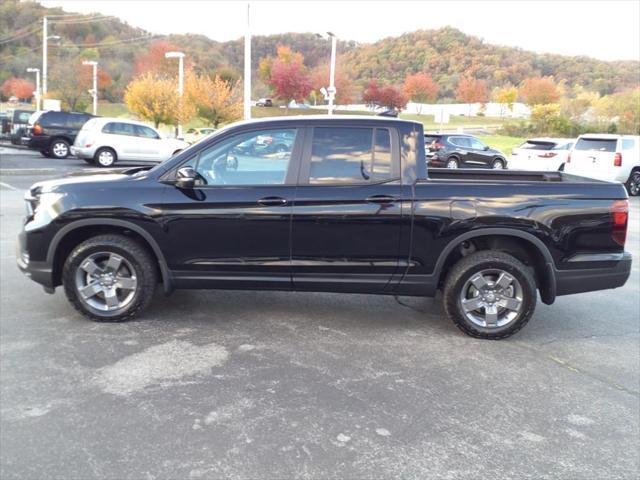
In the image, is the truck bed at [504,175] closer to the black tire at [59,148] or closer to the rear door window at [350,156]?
the rear door window at [350,156]

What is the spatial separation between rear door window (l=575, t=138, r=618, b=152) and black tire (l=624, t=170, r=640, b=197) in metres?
1.32

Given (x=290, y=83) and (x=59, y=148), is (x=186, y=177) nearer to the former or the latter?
(x=59, y=148)

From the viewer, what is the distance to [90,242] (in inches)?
195

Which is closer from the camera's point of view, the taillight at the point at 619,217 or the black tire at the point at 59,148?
the taillight at the point at 619,217

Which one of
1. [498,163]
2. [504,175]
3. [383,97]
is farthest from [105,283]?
[383,97]

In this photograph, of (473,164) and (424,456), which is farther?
(473,164)

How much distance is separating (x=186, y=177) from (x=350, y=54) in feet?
276

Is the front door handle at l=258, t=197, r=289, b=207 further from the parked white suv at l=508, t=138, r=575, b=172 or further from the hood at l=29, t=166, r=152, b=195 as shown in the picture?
the parked white suv at l=508, t=138, r=575, b=172

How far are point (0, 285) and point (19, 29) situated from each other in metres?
109

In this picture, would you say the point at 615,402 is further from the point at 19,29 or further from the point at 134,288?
the point at 19,29

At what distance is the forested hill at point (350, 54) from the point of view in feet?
270

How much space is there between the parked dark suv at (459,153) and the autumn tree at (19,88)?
78.8 metres

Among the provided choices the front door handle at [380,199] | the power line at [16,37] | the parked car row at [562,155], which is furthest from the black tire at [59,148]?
the power line at [16,37]

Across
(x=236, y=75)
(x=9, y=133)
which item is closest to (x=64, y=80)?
(x=236, y=75)
